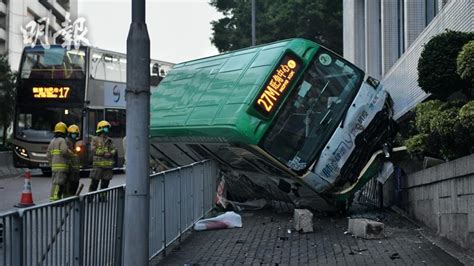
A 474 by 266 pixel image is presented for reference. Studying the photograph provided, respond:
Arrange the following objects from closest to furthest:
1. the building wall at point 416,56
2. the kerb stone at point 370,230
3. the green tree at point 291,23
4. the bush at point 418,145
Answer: the kerb stone at point 370,230 → the building wall at point 416,56 → the bush at point 418,145 → the green tree at point 291,23

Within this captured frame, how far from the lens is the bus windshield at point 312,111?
9.84m

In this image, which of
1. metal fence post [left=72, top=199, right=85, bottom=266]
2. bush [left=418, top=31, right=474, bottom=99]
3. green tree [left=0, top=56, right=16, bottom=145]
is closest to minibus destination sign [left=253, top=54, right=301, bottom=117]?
bush [left=418, top=31, right=474, bottom=99]

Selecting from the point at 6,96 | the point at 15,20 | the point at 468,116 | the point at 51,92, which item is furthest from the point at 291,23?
the point at 15,20

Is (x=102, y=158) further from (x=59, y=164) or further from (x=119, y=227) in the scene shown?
(x=119, y=227)

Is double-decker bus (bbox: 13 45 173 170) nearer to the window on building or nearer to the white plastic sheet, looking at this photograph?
the white plastic sheet

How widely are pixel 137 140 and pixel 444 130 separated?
448 cm

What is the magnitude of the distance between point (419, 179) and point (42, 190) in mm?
12031

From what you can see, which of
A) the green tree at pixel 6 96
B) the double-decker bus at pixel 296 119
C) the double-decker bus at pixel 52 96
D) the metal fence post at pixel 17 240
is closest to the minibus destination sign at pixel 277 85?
the double-decker bus at pixel 296 119

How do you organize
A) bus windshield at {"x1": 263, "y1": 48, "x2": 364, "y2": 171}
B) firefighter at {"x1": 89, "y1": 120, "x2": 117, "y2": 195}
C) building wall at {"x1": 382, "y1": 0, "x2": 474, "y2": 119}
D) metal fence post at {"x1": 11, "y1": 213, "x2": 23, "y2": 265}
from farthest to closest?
firefighter at {"x1": 89, "y1": 120, "x2": 117, "y2": 195} → bus windshield at {"x1": 263, "y1": 48, "x2": 364, "y2": 171} → building wall at {"x1": 382, "y1": 0, "x2": 474, "y2": 119} → metal fence post at {"x1": 11, "y1": 213, "x2": 23, "y2": 265}

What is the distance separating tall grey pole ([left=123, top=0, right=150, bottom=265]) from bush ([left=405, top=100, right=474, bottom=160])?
3822 mm

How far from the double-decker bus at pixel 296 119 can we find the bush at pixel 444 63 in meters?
1.40

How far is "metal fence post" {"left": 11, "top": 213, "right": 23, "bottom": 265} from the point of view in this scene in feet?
12.9

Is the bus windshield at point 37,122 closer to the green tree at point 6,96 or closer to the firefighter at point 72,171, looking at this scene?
the green tree at point 6,96

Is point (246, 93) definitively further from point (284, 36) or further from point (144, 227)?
point (284, 36)
